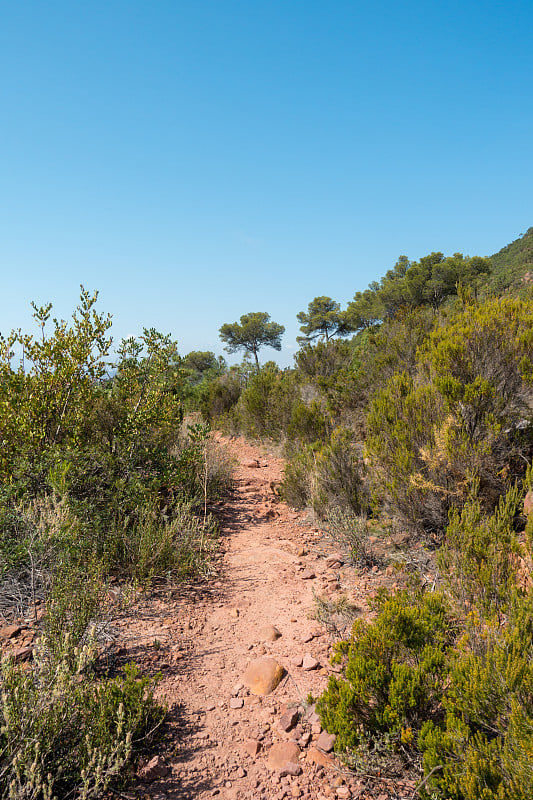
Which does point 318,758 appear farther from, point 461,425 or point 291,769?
point 461,425

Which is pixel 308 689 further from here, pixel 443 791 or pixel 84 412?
pixel 84 412

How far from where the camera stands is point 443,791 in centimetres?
174

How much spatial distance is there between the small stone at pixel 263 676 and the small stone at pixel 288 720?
0.26 metres

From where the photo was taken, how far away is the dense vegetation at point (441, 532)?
185 cm

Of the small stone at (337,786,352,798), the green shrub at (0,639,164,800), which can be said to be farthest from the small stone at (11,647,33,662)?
the small stone at (337,786,352,798)

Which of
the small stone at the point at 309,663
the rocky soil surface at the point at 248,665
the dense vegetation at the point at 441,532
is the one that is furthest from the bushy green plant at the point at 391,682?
the small stone at the point at 309,663

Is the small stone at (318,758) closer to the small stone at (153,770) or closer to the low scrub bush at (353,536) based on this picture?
the small stone at (153,770)

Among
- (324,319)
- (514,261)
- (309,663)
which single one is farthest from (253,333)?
(309,663)

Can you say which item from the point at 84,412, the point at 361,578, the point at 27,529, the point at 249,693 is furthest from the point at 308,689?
the point at 84,412

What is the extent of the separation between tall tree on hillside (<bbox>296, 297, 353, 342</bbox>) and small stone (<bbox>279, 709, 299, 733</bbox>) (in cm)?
3473

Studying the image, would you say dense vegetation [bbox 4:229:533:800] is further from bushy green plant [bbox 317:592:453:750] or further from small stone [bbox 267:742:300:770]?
small stone [bbox 267:742:300:770]

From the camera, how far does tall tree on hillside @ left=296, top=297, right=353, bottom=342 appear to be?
3616 centimetres

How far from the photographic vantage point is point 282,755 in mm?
2252

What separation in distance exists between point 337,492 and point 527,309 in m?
2.97
